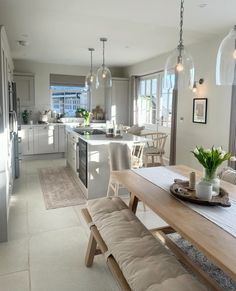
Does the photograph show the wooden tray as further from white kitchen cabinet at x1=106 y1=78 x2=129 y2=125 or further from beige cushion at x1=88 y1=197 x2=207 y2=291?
white kitchen cabinet at x1=106 y1=78 x2=129 y2=125

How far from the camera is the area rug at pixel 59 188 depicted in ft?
12.5

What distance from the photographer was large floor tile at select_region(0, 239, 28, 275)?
7.55ft

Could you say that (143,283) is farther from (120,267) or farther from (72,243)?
(72,243)

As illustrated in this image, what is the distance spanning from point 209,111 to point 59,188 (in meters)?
2.99

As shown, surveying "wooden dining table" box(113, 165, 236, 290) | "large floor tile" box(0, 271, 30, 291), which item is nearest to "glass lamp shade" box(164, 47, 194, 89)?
"wooden dining table" box(113, 165, 236, 290)

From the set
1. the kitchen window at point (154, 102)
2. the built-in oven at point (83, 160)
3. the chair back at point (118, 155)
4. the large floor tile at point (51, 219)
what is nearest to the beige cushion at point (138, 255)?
the large floor tile at point (51, 219)

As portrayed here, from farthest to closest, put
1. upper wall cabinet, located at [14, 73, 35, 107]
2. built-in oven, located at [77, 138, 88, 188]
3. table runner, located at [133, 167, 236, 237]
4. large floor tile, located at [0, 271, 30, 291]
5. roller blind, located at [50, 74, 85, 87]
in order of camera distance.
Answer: roller blind, located at [50, 74, 85, 87] < upper wall cabinet, located at [14, 73, 35, 107] < built-in oven, located at [77, 138, 88, 188] < large floor tile, located at [0, 271, 30, 291] < table runner, located at [133, 167, 236, 237]

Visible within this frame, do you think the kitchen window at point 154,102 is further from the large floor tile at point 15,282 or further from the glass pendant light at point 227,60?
the large floor tile at point 15,282

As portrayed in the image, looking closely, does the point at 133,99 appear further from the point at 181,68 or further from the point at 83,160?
the point at 181,68

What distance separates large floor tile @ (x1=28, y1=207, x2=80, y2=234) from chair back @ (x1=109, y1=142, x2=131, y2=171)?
803 mm

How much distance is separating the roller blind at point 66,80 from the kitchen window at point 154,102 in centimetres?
177

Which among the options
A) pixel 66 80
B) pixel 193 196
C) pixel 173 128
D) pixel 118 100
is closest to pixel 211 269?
pixel 193 196

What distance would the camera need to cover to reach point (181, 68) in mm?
2283

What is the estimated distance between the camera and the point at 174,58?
2320 millimetres
